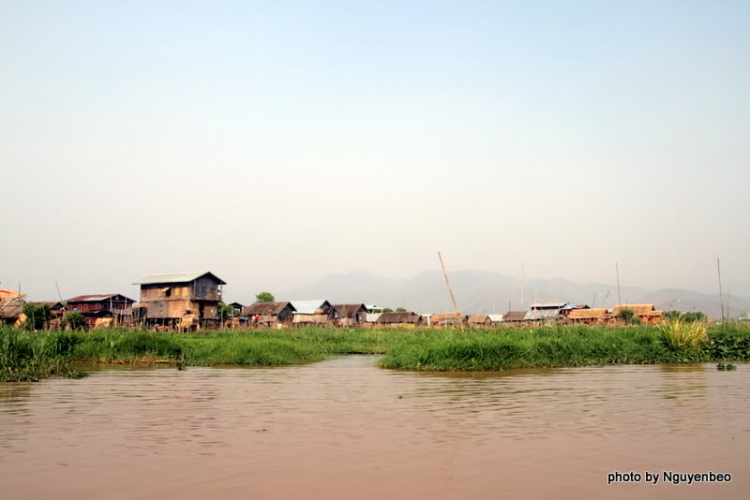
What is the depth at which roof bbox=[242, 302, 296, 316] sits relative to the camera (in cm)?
6488

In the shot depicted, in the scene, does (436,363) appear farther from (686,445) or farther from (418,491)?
(418,491)

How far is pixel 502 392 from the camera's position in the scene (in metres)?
10.8

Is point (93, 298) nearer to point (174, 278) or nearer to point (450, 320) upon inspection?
point (174, 278)

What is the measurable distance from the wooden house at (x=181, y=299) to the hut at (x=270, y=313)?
26.8 ft

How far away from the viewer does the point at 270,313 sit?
6462 centimetres

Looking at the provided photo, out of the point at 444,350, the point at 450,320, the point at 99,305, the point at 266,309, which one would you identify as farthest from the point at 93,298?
the point at 444,350

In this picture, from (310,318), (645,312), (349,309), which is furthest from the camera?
(349,309)

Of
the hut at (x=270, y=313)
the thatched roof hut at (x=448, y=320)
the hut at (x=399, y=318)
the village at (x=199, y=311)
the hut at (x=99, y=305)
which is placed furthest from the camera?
the hut at (x=399, y=318)

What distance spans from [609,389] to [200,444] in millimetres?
7702

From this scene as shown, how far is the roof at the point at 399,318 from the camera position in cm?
6450

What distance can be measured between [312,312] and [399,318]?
986cm

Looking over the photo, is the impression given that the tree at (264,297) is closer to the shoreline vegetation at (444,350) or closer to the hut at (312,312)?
the hut at (312,312)

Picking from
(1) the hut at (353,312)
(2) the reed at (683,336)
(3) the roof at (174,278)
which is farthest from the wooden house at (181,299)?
(2) the reed at (683,336)

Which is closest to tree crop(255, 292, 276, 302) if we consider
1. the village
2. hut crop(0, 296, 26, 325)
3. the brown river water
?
the village
